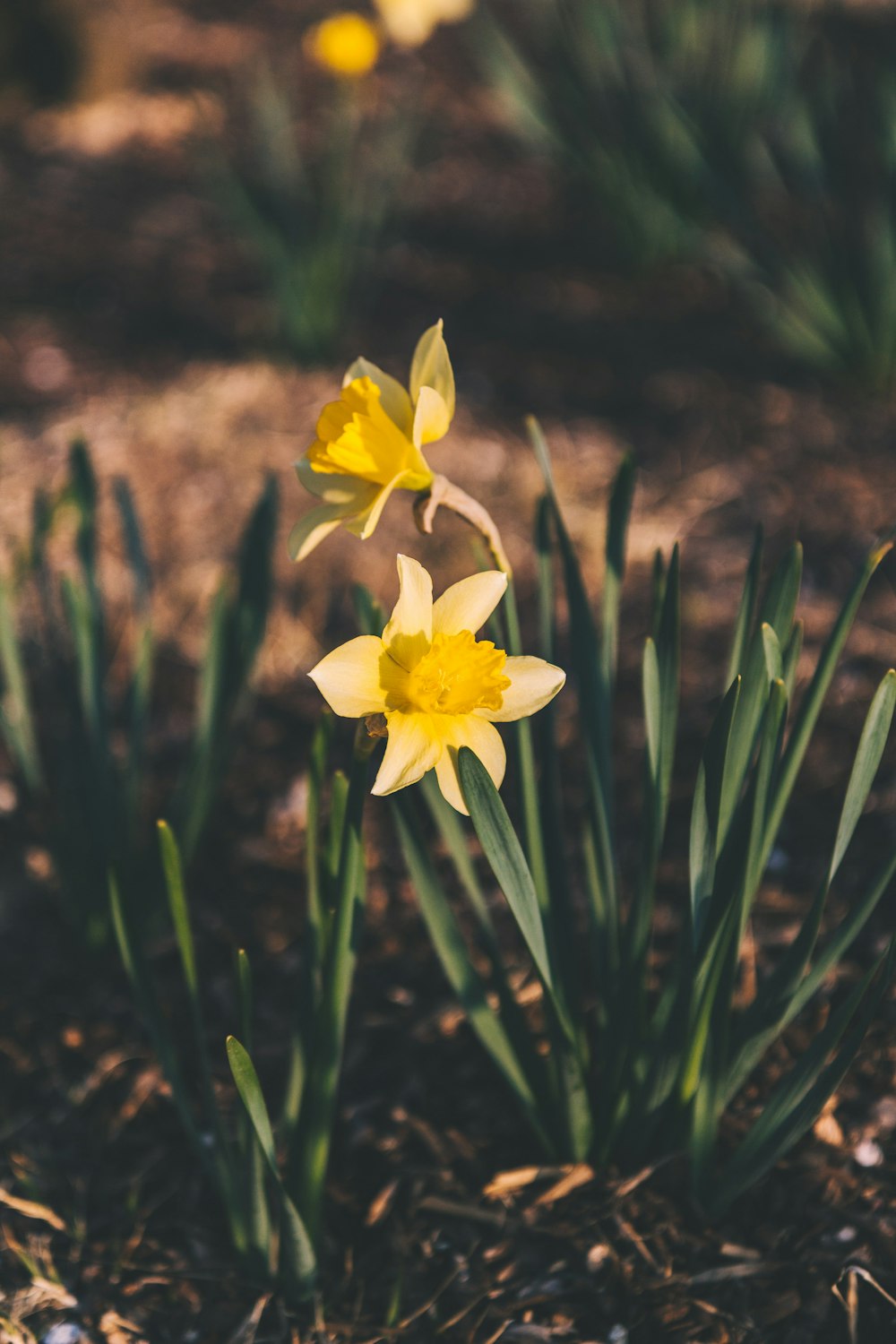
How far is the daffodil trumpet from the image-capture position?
0.96 meters

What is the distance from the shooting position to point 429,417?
95 cm

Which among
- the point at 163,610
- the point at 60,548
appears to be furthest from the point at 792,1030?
the point at 60,548

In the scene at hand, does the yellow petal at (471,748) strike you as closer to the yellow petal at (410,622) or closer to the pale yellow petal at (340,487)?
the yellow petal at (410,622)

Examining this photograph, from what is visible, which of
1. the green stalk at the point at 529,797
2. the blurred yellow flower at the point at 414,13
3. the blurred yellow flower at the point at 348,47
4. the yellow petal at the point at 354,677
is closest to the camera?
the yellow petal at the point at 354,677

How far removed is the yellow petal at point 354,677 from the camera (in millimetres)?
865

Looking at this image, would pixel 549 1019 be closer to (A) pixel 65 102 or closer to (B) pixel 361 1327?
(B) pixel 361 1327

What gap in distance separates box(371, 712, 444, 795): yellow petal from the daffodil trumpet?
164 millimetres

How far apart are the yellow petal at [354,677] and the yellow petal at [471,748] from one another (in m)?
0.07

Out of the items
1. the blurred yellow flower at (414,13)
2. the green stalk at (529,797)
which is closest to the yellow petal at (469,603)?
the green stalk at (529,797)

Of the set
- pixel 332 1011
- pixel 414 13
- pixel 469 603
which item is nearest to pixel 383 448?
pixel 469 603

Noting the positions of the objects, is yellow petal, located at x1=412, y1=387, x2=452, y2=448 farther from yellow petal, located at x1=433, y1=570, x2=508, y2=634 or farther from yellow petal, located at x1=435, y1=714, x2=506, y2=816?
yellow petal, located at x1=435, y1=714, x2=506, y2=816

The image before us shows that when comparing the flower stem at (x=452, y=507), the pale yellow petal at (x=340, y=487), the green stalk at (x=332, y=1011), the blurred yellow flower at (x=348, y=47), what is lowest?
the green stalk at (x=332, y=1011)

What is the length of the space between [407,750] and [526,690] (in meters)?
0.12

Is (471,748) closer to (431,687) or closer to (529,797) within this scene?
(431,687)
